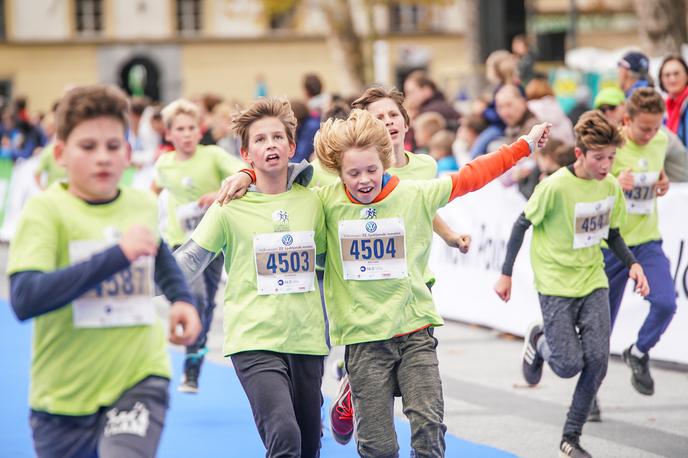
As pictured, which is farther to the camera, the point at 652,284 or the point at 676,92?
the point at 676,92

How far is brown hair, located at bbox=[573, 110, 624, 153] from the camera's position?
6.79 meters

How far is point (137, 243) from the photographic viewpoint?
4.05 m

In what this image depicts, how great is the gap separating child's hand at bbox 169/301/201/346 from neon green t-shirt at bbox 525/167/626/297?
3104 millimetres

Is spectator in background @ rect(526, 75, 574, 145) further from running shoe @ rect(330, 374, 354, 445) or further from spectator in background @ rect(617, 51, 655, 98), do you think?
running shoe @ rect(330, 374, 354, 445)

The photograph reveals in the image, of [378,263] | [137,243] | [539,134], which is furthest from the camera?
[539,134]

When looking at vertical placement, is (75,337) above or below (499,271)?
above

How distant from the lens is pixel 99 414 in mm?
4332

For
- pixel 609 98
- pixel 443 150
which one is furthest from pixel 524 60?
pixel 609 98

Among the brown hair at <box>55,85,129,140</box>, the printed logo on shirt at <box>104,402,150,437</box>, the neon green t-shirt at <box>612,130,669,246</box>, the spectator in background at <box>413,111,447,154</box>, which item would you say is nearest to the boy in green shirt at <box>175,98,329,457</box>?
the printed logo on shirt at <box>104,402,150,437</box>

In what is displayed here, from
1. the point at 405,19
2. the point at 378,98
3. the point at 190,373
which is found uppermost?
the point at 405,19

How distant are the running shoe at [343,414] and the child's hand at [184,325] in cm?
227

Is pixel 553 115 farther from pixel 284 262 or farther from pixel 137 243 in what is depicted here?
pixel 137 243

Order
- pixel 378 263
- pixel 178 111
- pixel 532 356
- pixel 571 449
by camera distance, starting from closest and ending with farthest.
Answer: pixel 378 263, pixel 571 449, pixel 532 356, pixel 178 111

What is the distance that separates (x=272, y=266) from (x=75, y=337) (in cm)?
136
